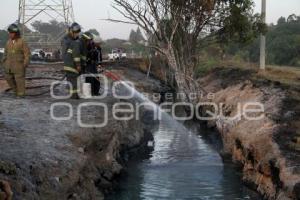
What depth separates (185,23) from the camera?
23.4 metres

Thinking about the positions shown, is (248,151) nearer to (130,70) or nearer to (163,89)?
(163,89)

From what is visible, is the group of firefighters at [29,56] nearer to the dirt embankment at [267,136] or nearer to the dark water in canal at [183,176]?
the dark water in canal at [183,176]

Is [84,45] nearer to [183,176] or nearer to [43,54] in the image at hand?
[183,176]

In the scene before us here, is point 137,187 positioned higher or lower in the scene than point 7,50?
lower

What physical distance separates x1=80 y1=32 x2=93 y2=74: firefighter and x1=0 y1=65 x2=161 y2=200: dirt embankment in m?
1.23

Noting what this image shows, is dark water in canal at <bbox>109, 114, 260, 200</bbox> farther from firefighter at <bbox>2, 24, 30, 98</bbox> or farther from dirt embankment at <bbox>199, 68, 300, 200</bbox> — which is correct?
firefighter at <bbox>2, 24, 30, 98</bbox>

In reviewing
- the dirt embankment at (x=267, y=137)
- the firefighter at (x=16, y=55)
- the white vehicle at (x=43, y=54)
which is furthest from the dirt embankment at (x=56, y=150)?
the white vehicle at (x=43, y=54)

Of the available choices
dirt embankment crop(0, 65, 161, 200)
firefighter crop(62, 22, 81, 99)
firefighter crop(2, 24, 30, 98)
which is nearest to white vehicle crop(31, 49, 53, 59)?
firefighter crop(2, 24, 30, 98)

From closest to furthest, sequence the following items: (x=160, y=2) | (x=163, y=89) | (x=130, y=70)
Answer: (x=160, y=2) < (x=163, y=89) < (x=130, y=70)

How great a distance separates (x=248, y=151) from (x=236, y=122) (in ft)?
8.09

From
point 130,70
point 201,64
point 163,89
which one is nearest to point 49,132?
point 163,89

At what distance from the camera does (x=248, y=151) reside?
12.0 meters

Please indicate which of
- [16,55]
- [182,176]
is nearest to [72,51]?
[16,55]

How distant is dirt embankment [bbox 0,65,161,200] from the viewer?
7.70m
